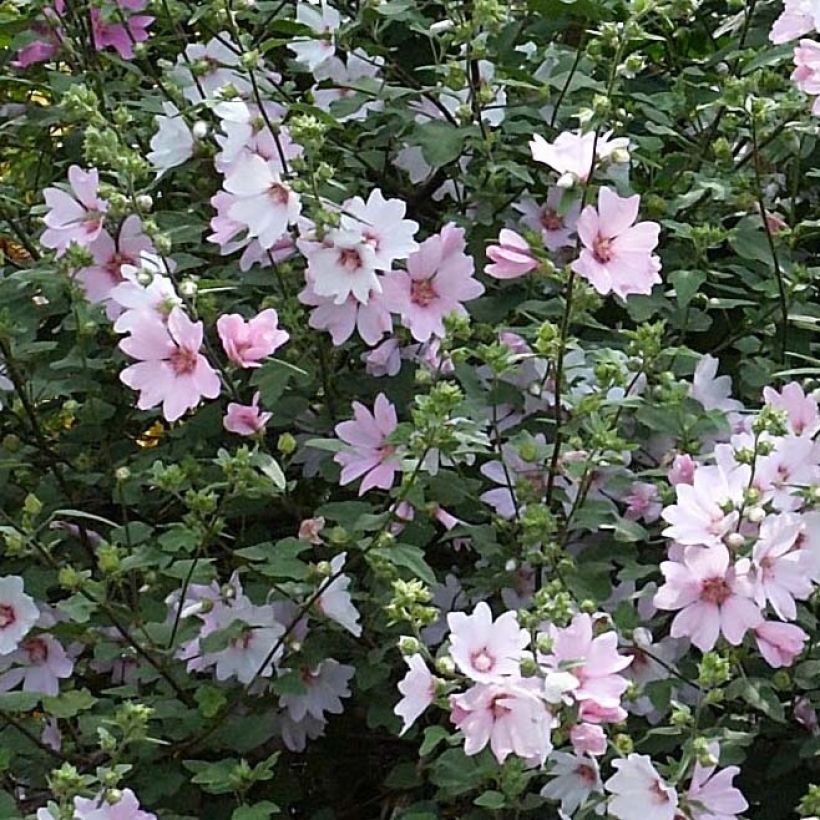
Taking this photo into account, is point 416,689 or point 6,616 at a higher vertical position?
point 416,689

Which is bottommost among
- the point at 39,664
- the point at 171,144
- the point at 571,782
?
the point at 39,664

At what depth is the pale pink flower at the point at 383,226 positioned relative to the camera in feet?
4.13

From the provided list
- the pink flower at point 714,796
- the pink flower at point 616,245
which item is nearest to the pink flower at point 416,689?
the pink flower at point 714,796

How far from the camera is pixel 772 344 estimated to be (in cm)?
148

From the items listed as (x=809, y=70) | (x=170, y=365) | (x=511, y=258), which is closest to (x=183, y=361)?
(x=170, y=365)

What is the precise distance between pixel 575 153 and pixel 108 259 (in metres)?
0.43

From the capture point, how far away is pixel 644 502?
133 cm

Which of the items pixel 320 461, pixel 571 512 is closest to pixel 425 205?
pixel 320 461

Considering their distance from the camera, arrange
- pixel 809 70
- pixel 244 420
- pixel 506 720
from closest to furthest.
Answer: pixel 506 720
pixel 244 420
pixel 809 70

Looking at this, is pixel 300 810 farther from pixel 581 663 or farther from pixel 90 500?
pixel 581 663

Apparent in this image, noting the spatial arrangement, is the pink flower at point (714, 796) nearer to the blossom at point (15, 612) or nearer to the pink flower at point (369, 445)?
the pink flower at point (369, 445)

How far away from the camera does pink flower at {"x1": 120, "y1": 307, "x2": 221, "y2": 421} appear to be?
1.18 m

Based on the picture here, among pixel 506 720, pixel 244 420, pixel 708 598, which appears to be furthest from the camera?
pixel 244 420

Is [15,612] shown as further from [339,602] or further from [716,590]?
[716,590]
